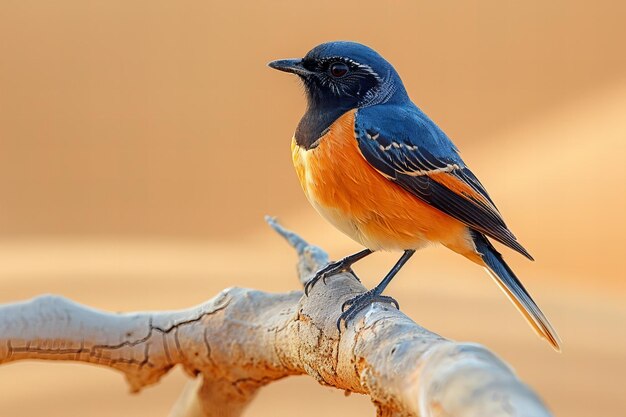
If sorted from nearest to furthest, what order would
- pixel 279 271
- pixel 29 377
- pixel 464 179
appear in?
pixel 464 179 → pixel 29 377 → pixel 279 271

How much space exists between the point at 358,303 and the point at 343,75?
0.87m

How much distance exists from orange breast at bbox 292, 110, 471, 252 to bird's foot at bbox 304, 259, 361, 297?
0.12 meters

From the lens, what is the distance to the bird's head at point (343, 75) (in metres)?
3.28

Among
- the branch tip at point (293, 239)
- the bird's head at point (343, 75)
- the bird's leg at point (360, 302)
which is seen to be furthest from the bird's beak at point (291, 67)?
the bird's leg at point (360, 302)

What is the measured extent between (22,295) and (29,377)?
1546 mm

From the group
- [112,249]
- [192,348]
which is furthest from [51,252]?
[192,348]

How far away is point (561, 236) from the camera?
8.82 m

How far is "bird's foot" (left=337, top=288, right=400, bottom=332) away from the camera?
2.71 meters

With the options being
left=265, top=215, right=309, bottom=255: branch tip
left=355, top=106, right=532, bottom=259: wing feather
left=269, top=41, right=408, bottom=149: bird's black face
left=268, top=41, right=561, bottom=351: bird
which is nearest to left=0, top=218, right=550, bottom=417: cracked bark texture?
left=265, top=215, right=309, bottom=255: branch tip

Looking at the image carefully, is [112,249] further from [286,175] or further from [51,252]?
[286,175]

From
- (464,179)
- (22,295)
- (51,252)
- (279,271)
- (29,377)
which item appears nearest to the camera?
(464,179)

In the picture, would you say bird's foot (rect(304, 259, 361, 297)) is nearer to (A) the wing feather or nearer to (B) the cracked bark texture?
(B) the cracked bark texture

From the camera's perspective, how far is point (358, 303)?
9.20ft

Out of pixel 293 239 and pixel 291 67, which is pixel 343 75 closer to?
pixel 291 67
